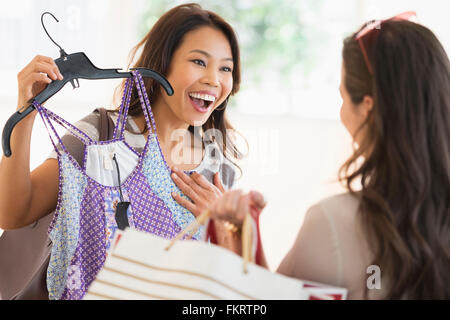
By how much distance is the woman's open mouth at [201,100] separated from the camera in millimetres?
1536

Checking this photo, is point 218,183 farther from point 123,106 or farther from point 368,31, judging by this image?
point 368,31

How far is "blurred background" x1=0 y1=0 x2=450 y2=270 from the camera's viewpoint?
4012mm

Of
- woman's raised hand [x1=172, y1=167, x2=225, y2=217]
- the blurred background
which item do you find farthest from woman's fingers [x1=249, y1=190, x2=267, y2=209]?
the blurred background

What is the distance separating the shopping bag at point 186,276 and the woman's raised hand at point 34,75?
48cm

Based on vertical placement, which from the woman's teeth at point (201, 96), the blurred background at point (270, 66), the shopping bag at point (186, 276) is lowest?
the shopping bag at point (186, 276)

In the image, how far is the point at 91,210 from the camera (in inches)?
47.6

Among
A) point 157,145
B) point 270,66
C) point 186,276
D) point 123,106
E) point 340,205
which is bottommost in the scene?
point 186,276

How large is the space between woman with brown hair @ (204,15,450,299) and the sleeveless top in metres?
0.42

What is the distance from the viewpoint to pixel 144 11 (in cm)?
467

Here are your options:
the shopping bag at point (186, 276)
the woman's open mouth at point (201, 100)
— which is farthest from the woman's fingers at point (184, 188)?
the shopping bag at point (186, 276)

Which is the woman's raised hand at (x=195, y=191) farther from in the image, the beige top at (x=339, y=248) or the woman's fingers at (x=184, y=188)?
the beige top at (x=339, y=248)

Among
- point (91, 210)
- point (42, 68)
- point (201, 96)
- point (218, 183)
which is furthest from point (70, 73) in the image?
point (218, 183)

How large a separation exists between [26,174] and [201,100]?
0.59 m
